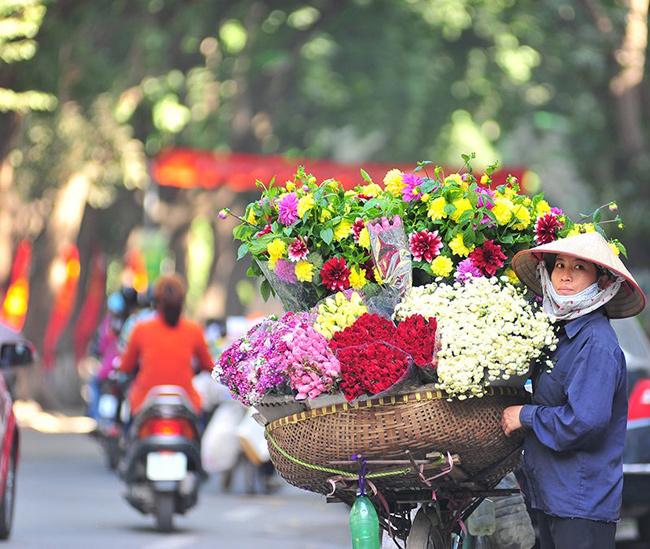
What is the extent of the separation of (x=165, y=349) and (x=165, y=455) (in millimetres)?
765

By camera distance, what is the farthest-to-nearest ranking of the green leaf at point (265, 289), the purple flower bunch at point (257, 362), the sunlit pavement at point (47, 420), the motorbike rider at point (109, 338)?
the sunlit pavement at point (47, 420) → the motorbike rider at point (109, 338) → the green leaf at point (265, 289) → the purple flower bunch at point (257, 362)

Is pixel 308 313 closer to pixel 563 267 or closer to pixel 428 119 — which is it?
pixel 563 267

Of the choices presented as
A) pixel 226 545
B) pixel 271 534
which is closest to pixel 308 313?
pixel 226 545

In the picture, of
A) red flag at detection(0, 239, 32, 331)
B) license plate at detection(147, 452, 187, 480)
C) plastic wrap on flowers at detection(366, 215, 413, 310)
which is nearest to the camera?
plastic wrap on flowers at detection(366, 215, 413, 310)

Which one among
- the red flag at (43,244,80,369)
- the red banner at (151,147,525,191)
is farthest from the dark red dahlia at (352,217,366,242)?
the red banner at (151,147,525,191)

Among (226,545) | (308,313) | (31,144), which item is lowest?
(226,545)

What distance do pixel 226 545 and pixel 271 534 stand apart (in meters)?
0.84

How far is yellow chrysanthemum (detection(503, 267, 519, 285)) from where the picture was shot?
5.70 m

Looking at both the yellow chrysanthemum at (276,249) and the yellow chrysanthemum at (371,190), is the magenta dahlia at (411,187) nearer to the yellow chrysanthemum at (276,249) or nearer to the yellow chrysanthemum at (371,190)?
the yellow chrysanthemum at (371,190)

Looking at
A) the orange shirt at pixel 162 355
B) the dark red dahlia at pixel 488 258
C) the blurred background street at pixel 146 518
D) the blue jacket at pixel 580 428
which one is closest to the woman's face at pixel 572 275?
the blue jacket at pixel 580 428

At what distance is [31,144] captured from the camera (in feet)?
85.7

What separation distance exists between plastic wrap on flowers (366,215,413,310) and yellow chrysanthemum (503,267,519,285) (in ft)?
1.25

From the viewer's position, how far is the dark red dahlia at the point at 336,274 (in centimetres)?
566

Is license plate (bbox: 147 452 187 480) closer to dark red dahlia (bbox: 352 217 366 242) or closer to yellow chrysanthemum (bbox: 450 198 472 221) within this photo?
dark red dahlia (bbox: 352 217 366 242)
